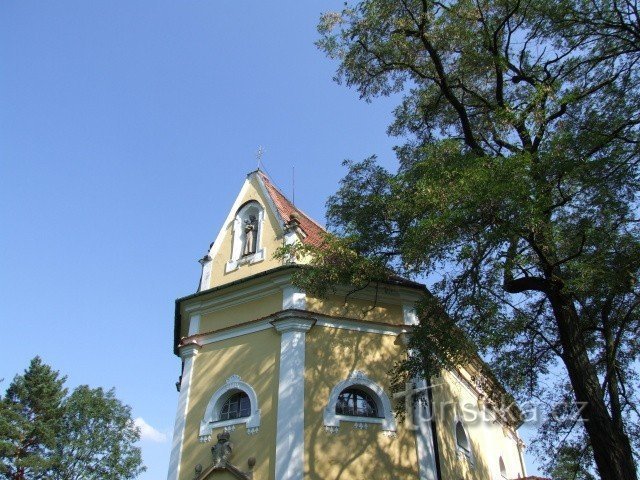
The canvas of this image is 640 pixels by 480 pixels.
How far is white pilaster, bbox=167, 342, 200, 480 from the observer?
43.3 ft

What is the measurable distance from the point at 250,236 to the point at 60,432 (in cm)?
2973

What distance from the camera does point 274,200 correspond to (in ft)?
53.8

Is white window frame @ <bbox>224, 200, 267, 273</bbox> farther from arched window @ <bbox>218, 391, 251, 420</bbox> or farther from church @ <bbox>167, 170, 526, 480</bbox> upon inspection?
arched window @ <bbox>218, 391, 251, 420</bbox>

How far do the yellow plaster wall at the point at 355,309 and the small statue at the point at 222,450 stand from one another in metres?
3.82

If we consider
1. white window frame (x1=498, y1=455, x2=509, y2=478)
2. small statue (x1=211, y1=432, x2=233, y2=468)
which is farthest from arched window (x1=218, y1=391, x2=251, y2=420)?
white window frame (x1=498, y1=455, x2=509, y2=478)

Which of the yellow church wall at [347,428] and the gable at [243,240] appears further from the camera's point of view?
the gable at [243,240]

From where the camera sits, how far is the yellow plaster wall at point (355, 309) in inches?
549

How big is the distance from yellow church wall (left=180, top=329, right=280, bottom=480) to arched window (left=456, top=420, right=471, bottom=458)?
583 centimetres

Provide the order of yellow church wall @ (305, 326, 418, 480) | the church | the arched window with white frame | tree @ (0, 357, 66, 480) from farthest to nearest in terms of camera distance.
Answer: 1. tree @ (0, 357, 66, 480)
2. the arched window with white frame
3. the church
4. yellow church wall @ (305, 326, 418, 480)

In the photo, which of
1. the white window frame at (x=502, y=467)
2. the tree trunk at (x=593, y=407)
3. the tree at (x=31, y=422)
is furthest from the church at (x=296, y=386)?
the tree at (x=31, y=422)

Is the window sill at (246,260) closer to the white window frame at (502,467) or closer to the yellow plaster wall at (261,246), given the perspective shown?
the yellow plaster wall at (261,246)

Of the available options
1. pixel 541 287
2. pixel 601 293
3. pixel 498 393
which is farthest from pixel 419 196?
pixel 498 393

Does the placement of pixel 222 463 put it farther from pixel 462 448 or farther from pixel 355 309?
pixel 462 448

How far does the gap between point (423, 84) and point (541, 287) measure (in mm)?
6933
